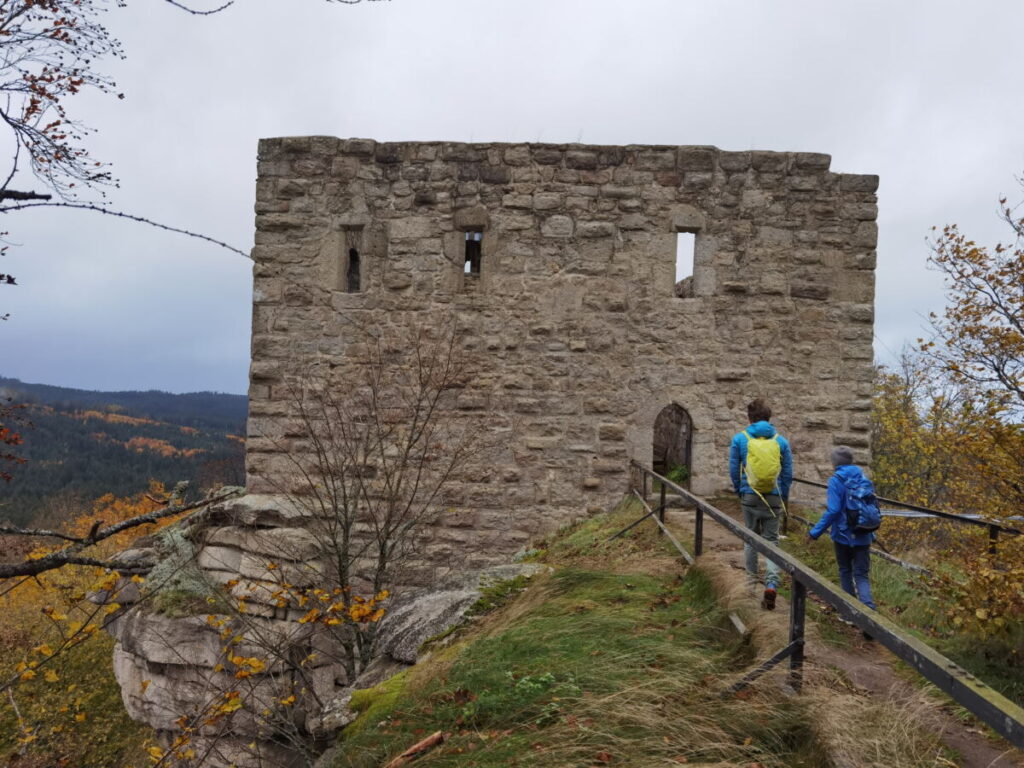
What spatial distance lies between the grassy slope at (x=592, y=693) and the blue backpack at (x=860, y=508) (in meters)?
1.07

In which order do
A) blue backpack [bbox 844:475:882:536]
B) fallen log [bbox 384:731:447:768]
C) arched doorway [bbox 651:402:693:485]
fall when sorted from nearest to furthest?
fallen log [bbox 384:731:447:768], blue backpack [bbox 844:475:882:536], arched doorway [bbox 651:402:693:485]

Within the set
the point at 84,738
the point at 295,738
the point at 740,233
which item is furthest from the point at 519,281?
the point at 84,738

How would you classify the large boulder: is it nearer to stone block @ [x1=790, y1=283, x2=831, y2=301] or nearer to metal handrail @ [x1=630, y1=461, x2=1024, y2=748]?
metal handrail @ [x1=630, y1=461, x2=1024, y2=748]

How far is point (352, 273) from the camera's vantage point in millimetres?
8469

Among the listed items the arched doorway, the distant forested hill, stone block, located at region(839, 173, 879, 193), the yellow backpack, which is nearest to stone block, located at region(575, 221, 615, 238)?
stone block, located at region(839, 173, 879, 193)

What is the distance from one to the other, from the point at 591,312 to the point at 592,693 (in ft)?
17.6

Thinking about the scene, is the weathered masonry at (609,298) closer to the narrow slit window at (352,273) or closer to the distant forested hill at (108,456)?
the narrow slit window at (352,273)

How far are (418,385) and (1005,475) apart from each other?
620 centimetres

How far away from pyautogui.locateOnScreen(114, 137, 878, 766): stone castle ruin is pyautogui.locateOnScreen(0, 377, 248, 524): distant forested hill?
28.8 meters

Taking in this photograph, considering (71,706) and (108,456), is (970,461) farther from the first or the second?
(108,456)

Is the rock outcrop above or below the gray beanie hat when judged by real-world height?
below

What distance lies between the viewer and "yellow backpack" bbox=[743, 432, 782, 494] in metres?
5.03

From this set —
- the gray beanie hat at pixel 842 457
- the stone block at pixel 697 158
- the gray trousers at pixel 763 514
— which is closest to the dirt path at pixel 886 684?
the gray trousers at pixel 763 514

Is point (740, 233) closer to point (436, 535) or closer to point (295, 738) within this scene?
point (436, 535)
